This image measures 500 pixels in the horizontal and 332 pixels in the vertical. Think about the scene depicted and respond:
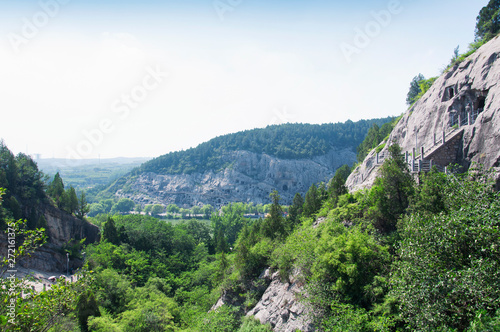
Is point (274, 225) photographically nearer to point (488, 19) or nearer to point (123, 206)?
point (488, 19)

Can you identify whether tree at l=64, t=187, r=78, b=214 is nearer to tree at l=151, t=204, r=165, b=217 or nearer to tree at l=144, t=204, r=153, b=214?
tree at l=151, t=204, r=165, b=217

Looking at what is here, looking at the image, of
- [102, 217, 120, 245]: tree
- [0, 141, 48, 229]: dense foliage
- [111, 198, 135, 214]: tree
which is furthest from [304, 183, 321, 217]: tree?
[111, 198, 135, 214]: tree

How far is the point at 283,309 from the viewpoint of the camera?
2048 centimetres

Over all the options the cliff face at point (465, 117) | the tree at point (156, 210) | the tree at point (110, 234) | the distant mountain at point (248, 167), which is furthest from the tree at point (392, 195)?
the tree at point (156, 210)

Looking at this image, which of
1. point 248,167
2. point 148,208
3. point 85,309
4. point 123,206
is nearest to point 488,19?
point 85,309

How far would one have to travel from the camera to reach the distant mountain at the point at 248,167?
6196 inches

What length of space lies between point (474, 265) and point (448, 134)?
49.9 feet

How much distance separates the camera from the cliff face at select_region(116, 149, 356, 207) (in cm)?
15600

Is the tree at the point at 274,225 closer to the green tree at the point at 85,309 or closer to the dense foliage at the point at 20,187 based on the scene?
the green tree at the point at 85,309

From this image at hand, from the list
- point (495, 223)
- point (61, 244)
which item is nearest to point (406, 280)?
point (495, 223)

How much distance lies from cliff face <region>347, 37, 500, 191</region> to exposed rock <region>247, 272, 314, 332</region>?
14244 mm

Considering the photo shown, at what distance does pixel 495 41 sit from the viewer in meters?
22.5

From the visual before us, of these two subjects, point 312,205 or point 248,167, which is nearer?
point 312,205

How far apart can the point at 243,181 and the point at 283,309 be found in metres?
138
